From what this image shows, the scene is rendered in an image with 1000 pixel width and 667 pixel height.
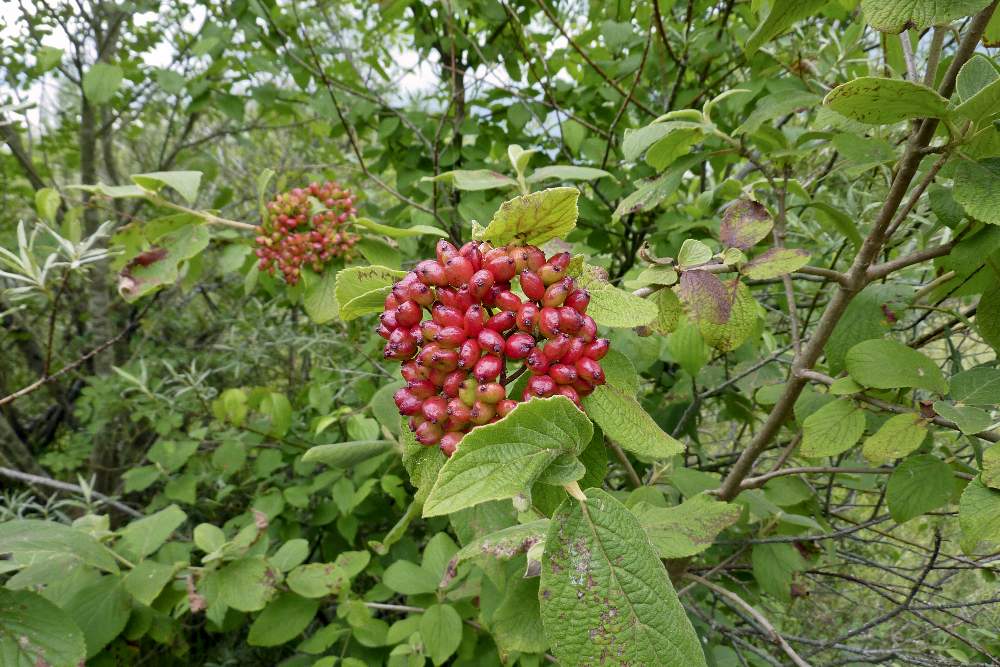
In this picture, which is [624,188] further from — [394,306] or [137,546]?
[137,546]

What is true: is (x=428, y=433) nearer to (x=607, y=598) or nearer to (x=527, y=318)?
(x=527, y=318)

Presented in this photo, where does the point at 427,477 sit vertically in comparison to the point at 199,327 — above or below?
above

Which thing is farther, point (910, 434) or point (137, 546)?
point (137, 546)

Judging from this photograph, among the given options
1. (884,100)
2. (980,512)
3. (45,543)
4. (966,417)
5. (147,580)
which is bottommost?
(147,580)

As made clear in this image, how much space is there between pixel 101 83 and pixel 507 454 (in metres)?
2.92

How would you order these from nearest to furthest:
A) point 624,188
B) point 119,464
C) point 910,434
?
point 910,434 < point 624,188 < point 119,464

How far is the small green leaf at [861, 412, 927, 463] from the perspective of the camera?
1.08m

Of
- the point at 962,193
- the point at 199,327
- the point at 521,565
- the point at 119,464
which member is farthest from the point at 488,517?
the point at 199,327

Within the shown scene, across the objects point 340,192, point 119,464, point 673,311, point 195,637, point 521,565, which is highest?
point 340,192

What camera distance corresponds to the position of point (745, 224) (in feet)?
3.67

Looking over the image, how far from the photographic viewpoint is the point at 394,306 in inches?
34.1

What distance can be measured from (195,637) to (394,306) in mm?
2955

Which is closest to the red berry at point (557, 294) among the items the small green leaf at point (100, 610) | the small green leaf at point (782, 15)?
the small green leaf at point (782, 15)

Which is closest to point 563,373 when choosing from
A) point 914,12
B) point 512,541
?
point 512,541
